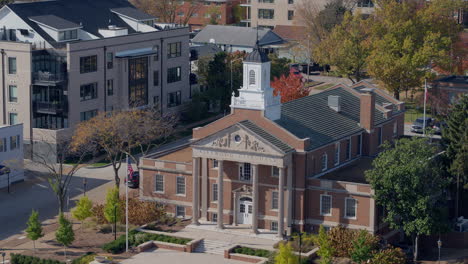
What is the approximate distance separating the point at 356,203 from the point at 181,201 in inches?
579

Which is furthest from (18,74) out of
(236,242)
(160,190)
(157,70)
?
(236,242)

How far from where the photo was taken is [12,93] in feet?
352

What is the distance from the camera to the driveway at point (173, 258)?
7719cm

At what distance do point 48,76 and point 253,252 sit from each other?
3674 centimetres

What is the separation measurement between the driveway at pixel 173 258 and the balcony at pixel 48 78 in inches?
1236

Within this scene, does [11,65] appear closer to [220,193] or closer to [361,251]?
[220,193]

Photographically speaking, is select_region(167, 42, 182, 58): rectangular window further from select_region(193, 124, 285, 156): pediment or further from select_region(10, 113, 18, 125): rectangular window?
select_region(193, 124, 285, 156): pediment

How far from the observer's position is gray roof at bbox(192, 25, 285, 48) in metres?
152

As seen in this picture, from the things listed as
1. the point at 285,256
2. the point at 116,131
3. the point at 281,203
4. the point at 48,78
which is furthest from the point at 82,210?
the point at 48,78

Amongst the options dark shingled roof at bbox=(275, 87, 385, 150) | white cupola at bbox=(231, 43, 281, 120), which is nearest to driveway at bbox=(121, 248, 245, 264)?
dark shingled roof at bbox=(275, 87, 385, 150)

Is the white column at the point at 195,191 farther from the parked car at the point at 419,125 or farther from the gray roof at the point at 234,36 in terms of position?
the gray roof at the point at 234,36

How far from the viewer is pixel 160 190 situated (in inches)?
3413

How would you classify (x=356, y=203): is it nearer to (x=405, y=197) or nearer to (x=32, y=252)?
(x=405, y=197)

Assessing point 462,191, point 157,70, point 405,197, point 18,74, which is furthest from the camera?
point 157,70
